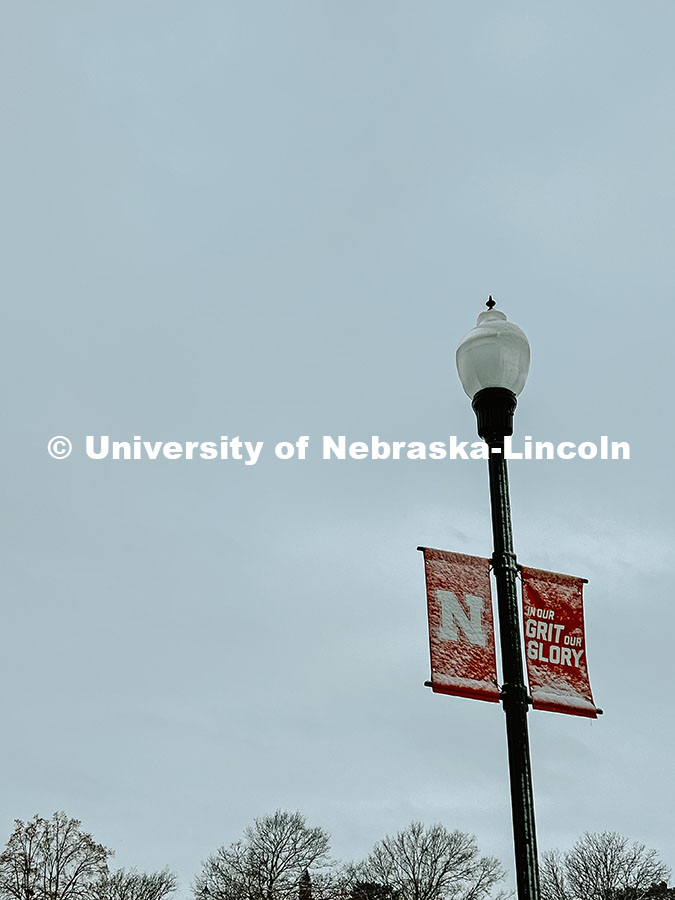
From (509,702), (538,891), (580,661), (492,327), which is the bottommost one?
(538,891)

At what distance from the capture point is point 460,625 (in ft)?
23.1

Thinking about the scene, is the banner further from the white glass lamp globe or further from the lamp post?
the white glass lamp globe

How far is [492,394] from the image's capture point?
24.7 feet

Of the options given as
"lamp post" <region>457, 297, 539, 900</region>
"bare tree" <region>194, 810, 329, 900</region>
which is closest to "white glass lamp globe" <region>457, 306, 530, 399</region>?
"lamp post" <region>457, 297, 539, 900</region>

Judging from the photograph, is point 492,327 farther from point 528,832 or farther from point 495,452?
point 528,832

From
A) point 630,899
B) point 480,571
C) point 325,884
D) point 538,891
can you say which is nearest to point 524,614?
point 480,571

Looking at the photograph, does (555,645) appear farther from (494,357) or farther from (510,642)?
(494,357)

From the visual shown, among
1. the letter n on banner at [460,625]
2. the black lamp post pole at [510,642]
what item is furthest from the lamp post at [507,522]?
the letter n on banner at [460,625]

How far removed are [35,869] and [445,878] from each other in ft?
112

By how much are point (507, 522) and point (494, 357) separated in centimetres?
117

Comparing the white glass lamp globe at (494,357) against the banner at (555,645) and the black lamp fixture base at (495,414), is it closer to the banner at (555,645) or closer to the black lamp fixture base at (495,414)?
the black lamp fixture base at (495,414)

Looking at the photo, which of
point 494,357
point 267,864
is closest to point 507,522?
point 494,357

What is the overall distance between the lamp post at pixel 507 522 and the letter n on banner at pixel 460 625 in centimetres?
17

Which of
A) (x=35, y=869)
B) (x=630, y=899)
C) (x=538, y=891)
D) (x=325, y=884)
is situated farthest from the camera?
(x=325, y=884)
